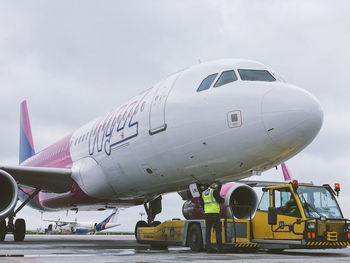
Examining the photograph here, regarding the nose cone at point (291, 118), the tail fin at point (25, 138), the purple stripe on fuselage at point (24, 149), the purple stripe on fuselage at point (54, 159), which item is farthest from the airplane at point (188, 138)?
the tail fin at point (25, 138)

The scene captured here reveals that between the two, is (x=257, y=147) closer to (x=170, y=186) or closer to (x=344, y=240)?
(x=344, y=240)

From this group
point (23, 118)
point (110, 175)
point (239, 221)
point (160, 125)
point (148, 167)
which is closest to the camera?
point (239, 221)

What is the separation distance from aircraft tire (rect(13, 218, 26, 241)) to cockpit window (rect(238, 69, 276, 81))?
31.3 feet

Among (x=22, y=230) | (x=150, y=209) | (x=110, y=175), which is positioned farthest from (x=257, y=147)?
(x=22, y=230)

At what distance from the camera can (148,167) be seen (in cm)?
964

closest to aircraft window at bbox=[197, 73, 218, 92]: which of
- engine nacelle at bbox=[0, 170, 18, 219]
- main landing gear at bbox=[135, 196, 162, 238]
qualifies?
engine nacelle at bbox=[0, 170, 18, 219]

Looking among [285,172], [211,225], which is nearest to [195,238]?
[211,225]

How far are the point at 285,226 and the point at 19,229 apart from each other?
32.3 ft

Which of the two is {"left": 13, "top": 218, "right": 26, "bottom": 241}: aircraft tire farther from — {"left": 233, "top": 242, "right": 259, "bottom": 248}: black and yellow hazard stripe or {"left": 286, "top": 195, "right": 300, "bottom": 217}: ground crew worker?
{"left": 286, "top": 195, "right": 300, "bottom": 217}: ground crew worker

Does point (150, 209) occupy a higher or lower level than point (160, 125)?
lower

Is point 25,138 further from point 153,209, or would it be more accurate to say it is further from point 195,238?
point 195,238

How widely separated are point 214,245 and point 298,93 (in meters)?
2.78

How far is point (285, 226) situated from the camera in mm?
7516

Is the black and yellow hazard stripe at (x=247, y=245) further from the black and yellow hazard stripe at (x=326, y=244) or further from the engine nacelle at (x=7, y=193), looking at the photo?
the engine nacelle at (x=7, y=193)
